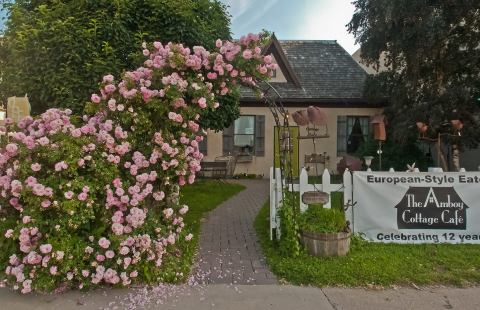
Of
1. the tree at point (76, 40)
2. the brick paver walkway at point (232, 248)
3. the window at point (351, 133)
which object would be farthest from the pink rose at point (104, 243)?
the window at point (351, 133)

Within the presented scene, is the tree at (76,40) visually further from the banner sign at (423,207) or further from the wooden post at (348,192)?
the banner sign at (423,207)

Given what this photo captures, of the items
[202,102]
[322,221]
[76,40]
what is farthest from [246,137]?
[202,102]

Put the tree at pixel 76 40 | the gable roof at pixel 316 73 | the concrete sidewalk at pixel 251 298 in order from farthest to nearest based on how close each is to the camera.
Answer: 1. the gable roof at pixel 316 73
2. the tree at pixel 76 40
3. the concrete sidewalk at pixel 251 298

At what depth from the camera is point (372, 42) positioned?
43.0ft

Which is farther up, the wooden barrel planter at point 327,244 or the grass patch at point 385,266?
the wooden barrel planter at point 327,244

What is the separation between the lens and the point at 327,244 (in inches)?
209

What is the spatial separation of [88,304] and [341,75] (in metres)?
15.1

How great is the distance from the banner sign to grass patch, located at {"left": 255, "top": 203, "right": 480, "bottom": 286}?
20cm

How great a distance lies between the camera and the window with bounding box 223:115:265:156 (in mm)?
16359

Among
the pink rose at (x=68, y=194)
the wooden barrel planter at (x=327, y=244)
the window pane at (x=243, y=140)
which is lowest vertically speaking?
the wooden barrel planter at (x=327, y=244)

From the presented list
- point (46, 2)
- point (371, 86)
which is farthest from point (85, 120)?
point (371, 86)

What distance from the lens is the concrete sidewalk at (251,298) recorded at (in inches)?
161

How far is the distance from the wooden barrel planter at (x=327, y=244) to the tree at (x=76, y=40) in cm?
393

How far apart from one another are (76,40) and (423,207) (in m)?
5.95
